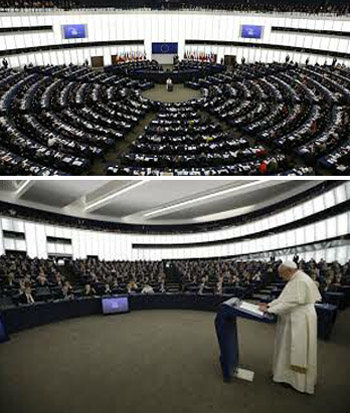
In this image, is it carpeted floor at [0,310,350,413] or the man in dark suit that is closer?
carpeted floor at [0,310,350,413]

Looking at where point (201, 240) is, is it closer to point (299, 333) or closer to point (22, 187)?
point (22, 187)

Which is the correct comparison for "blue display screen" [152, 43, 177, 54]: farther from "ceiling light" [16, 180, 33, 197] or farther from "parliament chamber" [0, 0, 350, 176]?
"ceiling light" [16, 180, 33, 197]

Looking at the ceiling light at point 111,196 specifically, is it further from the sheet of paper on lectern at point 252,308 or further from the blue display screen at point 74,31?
the blue display screen at point 74,31

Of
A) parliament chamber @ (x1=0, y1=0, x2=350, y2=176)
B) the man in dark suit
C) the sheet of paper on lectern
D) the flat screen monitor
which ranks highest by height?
parliament chamber @ (x1=0, y1=0, x2=350, y2=176)

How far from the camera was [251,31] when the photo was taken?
35.0 m

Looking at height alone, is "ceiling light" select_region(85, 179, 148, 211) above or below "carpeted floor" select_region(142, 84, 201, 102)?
below

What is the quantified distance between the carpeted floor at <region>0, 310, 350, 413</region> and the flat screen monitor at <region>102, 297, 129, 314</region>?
4.71 feet

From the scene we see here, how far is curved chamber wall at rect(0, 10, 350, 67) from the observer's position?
31172mm

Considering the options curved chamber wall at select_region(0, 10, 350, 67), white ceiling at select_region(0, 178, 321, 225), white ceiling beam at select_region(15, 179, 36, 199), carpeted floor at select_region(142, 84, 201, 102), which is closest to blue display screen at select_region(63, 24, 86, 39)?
curved chamber wall at select_region(0, 10, 350, 67)

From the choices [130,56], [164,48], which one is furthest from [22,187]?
[164,48]

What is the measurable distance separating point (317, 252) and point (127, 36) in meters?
31.3

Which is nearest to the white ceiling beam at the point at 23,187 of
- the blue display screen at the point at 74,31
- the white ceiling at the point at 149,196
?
the white ceiling at the point at 149,196

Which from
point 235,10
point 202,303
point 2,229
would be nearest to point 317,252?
point 202,303

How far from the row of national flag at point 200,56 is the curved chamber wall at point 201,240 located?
927 inches
